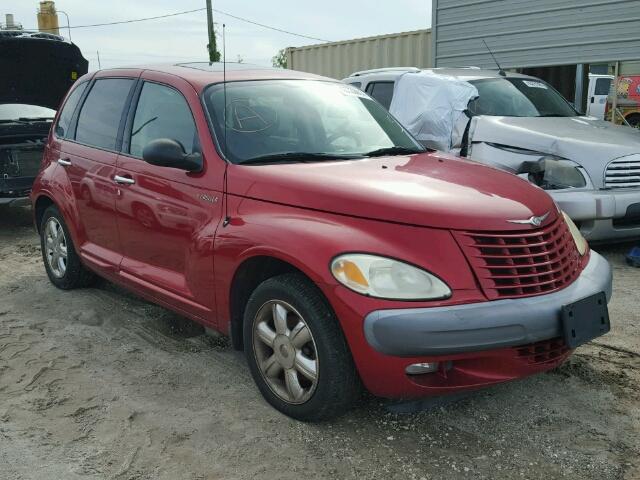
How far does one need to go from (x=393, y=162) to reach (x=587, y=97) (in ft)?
36.0

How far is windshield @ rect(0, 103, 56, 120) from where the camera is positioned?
8.14 metres

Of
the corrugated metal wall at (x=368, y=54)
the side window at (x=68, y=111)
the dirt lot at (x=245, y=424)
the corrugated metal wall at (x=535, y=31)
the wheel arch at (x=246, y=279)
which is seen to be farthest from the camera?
the corrugated metal wall at (x=368, y=54)

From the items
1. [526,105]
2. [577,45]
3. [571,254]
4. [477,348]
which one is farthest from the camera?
[577,45]

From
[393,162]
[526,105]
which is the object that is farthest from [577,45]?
[393,162]

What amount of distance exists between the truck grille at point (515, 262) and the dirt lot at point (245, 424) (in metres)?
0.68

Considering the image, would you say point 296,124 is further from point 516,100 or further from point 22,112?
point 22,112

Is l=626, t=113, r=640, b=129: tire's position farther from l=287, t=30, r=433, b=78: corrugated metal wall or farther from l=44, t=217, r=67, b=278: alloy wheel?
l=44, t=217, r=67, b=278: alloy wheel

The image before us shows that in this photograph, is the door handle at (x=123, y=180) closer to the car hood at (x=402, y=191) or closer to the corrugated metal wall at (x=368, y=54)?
the car hood at (x=402, y=191)

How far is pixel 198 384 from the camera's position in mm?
3461

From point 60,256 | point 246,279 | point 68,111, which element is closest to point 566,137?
point 246,279

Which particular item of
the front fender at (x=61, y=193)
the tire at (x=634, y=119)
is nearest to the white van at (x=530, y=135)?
the front fender at (x=61, y=193)

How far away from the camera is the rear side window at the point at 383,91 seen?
24.6 feet

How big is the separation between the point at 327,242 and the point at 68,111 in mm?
3158

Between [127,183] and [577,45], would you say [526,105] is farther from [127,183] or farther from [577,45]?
[127,183]
